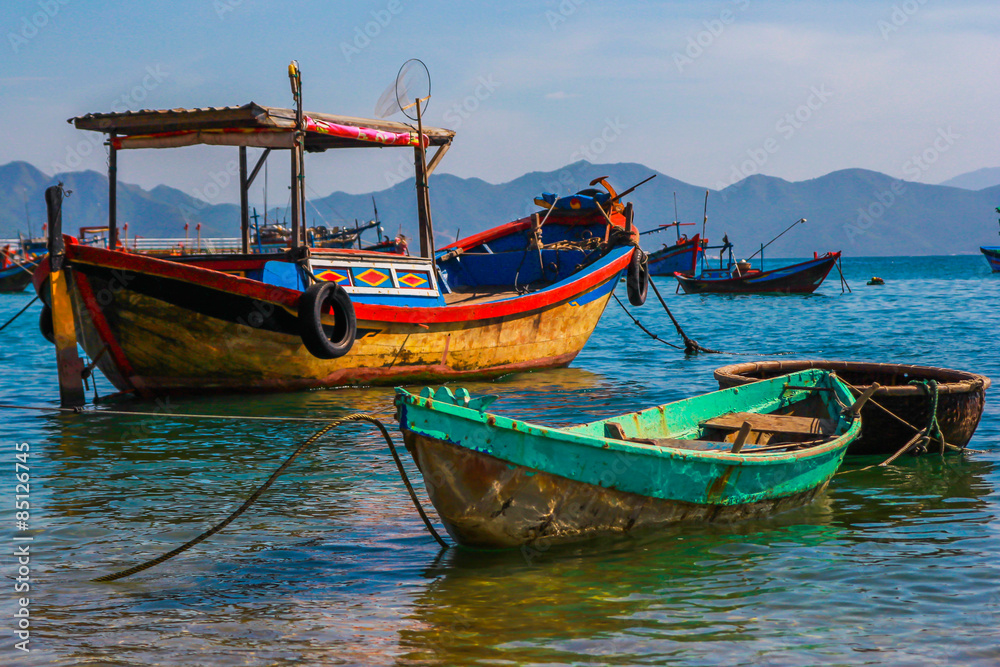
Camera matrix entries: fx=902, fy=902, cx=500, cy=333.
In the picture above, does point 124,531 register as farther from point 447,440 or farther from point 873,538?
point 873,538

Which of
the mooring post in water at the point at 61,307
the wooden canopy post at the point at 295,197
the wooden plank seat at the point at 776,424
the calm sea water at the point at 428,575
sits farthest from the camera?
the wooden canopy post at the point at 295,197

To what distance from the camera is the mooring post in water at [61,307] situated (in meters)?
9.70

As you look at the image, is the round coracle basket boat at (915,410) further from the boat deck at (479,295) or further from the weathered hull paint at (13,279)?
the weathered hull paint at (13,279)

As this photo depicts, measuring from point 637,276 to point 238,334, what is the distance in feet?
24.9

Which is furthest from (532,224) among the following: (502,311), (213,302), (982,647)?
(982,647)

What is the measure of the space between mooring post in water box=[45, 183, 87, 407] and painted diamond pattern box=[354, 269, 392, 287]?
3360 millimetres

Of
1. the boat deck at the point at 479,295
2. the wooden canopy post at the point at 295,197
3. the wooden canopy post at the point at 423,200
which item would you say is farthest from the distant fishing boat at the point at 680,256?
the wooden canopy post at the point at 295,197

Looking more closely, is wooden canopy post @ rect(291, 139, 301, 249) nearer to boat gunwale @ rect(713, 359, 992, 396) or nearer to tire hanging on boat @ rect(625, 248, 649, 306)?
boat gunwale @ rect(713, 359, 992, 396)

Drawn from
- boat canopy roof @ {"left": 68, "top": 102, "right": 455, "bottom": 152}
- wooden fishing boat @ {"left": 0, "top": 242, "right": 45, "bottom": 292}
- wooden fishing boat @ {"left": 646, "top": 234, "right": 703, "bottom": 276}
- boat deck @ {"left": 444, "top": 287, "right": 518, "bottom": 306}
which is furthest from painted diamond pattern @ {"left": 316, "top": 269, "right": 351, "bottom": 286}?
wooden fishing boat @ {"left": 646, "top": 234, "right": 703, "bottom": 276}

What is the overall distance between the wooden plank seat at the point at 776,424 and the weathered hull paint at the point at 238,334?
16.6 feet

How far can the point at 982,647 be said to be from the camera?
4453mm

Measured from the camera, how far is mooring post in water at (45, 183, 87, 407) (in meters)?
9.70

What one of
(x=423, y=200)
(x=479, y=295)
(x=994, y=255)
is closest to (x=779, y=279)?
(x=479, y=295)

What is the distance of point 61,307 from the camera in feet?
32.6
